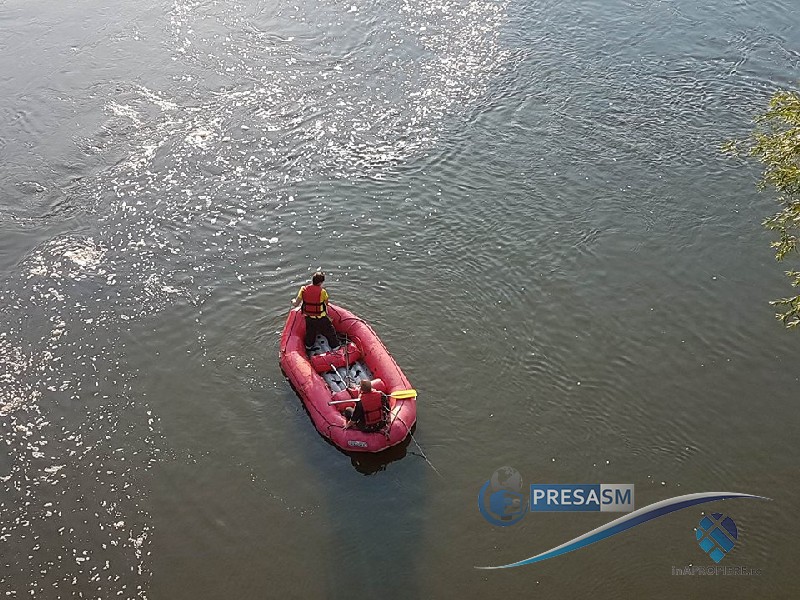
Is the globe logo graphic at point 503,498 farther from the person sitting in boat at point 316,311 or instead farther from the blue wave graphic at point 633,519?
the person sitting in boat at point 316,311

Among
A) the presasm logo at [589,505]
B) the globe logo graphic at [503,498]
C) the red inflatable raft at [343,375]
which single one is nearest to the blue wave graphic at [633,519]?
the presasm logo at [589,505]

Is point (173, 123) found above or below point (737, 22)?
below

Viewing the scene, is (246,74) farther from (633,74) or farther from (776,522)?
(776,522)

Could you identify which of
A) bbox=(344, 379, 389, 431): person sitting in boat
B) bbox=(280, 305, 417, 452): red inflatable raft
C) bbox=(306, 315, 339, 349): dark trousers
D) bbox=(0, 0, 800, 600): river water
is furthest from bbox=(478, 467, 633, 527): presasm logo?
bbox=(306, 315, 339, 349): dark trousers

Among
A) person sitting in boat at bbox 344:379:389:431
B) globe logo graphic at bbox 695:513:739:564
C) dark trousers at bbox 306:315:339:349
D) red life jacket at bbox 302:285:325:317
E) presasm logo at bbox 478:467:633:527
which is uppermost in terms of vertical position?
red life jacket at bbox 302:285:325:317

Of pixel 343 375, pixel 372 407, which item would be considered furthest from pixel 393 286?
pixel 372 407

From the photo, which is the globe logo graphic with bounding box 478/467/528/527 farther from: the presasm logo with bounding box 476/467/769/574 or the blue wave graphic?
the blue wave graphic

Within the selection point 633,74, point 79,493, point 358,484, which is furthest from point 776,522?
point 633,74
